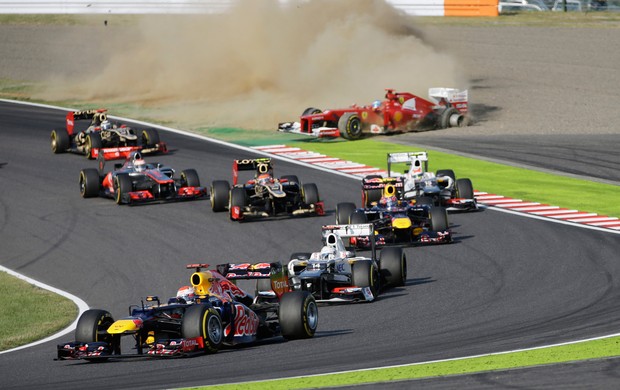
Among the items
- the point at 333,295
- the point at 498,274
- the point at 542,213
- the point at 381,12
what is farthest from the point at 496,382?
the point at 381,12

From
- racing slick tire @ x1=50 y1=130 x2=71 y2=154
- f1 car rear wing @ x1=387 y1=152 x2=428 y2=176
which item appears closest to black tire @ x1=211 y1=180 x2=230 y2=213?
f1 car rear wing @ x1=387 y1=152 x2=428 y2=176

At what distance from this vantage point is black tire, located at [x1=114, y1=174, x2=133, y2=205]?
33.8 metres

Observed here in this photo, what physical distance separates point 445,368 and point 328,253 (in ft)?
25.3

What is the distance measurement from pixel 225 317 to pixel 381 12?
133ft

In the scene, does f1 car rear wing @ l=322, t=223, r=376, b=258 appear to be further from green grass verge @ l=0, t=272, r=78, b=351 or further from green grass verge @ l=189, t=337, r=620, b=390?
green grass verge @ l=189, t=337, r=620, b=390

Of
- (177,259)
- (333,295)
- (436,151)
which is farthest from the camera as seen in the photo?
(436,151)

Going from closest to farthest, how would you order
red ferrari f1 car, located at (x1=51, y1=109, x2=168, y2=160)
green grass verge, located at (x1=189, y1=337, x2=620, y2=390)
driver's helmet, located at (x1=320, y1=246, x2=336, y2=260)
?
green grass verge, located at (x1=189, y1=337, x2=620, y2=390) → driver's helmet, located at (x1=320, y1=246, x2=336, y2=260) → red ferrari f1 car, located at (x1=51, y1=109, x2=168, y2=160)

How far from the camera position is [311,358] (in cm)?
1720

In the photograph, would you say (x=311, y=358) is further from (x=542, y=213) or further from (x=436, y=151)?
(x=436, y=151)

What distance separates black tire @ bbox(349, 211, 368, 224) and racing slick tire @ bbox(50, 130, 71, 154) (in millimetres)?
17622

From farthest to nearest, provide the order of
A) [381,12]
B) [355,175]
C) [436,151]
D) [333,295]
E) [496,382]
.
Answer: [381,12]
[436,151]
[355,175]
[333,295]
[496,382]

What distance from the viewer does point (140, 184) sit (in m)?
34.5

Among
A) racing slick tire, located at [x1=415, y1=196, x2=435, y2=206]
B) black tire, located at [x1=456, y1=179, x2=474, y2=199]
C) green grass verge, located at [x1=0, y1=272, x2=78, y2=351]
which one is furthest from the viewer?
black tire, located at [x1=456, y1=179, x2=474, y2=199]

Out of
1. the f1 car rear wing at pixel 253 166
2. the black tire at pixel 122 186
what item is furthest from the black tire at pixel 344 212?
the black tire at pixel 122 186
